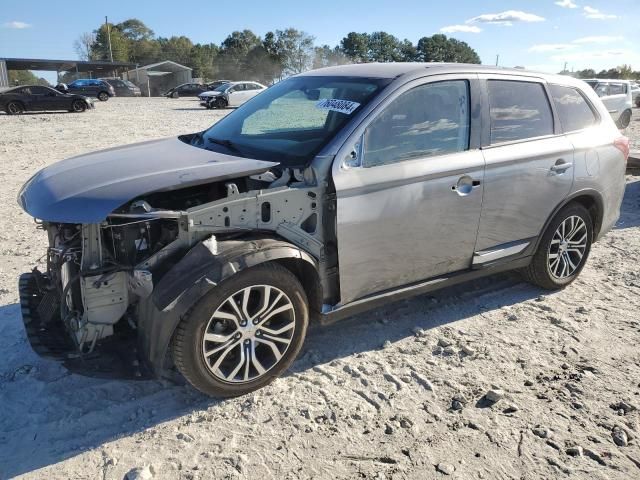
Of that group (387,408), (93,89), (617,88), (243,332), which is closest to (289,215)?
(243,332)

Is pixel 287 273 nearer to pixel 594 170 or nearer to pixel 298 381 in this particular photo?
pixel 298 381

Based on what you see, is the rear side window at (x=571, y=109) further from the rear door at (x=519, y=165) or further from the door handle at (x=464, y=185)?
the door handle at (x=464, y=185)

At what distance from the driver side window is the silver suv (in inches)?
0.4

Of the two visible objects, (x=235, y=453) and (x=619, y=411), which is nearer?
(x=235, y=453)

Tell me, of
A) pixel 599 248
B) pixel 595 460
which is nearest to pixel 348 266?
pixel 595 460

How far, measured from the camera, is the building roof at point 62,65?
57.8 m

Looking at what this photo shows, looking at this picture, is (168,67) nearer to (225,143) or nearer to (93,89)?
(93,89)

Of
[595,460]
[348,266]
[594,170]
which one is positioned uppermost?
[594,170]

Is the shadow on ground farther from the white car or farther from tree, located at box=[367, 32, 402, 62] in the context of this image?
tree, located at box=[367, 32, 402, 62]

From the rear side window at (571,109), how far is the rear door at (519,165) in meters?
0.11

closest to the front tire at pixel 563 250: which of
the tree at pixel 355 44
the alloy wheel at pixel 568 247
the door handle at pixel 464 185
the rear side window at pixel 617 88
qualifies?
the alloy wheel at pixel 568 247

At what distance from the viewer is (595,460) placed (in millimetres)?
2744

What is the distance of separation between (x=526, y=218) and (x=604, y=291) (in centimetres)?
124

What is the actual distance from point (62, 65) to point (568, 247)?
224ft
